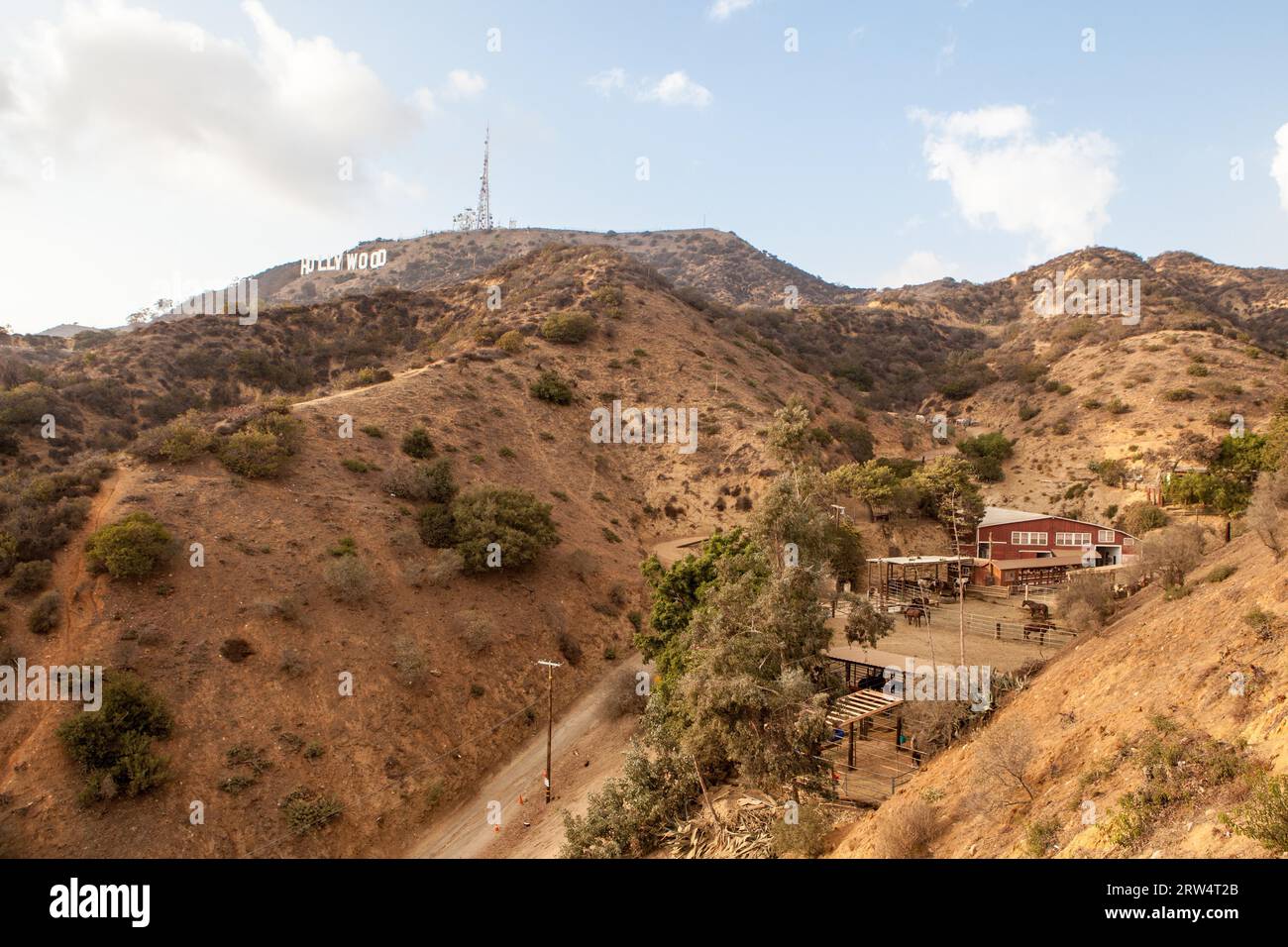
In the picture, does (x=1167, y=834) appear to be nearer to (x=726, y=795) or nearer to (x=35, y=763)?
(x=726, y=795)

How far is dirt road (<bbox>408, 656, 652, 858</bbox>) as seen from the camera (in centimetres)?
2192

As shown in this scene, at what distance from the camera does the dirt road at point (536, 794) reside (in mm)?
21922

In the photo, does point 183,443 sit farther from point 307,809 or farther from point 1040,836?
point 1040,836

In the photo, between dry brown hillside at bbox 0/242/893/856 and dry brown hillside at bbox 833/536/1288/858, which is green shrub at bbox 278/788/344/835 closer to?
dry brown hillside at bbox 0/242/893/856

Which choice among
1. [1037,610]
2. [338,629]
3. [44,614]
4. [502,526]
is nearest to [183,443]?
[44,614]

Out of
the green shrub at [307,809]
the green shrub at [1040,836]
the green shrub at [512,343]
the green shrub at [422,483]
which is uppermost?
the green shrub at [512,343]

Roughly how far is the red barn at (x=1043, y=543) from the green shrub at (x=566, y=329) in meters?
39.6

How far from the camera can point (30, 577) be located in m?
24.5

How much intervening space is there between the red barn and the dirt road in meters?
24.4

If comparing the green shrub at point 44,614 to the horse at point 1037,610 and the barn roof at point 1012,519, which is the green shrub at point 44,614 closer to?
the horse at point 1037,610

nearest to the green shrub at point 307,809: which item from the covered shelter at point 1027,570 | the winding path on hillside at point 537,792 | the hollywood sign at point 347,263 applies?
the winding path on hillside at point 537,792

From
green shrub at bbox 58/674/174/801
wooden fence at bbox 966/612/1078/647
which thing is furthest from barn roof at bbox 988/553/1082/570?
green shrub at bbox 58/674/174/801
